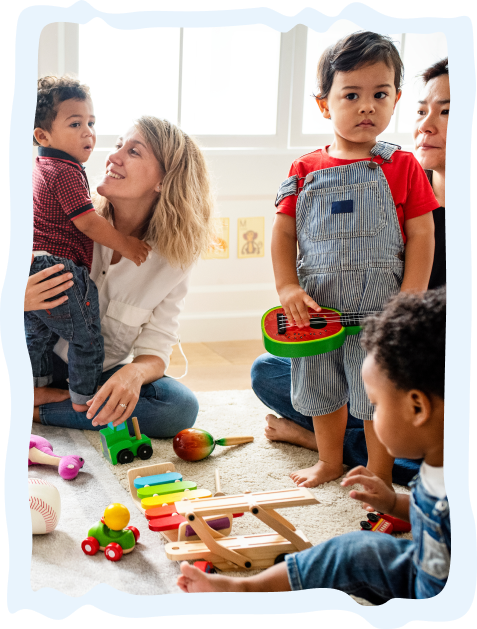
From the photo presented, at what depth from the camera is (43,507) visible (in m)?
0.90

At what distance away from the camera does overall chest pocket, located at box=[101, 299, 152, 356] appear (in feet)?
4.23

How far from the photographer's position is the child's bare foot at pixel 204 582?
0.77m

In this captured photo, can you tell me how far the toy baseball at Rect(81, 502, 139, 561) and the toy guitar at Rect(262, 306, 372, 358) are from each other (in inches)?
12.3

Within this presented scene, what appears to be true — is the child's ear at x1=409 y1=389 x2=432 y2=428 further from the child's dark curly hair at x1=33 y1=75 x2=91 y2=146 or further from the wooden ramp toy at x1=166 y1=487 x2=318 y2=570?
the child's dark curly hair at x1=33 y1=75 x2=91 y2=146

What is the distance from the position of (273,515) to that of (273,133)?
3.44 feet

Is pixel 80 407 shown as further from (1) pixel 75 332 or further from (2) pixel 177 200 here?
(2) pixel 177 200

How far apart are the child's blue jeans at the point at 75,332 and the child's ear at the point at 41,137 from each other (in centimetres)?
18

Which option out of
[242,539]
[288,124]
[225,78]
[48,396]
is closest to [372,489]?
[242,539]

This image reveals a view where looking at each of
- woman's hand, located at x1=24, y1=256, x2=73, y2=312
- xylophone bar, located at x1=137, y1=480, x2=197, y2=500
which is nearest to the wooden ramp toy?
xylophone bar, located at x1=137, y1=480, x2=197, y2=500

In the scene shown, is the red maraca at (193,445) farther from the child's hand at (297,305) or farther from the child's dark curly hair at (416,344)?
the child's dark curly hair at (416,344)

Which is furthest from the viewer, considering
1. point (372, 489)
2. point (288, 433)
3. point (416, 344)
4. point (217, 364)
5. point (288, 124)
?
point (217, 364)

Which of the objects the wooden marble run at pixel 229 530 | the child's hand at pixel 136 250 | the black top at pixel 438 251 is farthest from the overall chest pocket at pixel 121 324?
the black top at pixel 438 251

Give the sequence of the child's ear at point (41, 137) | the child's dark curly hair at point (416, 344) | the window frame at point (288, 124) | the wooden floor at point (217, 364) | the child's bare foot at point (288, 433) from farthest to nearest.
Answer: the wooden floor at point (217, 364)
the window frame at point (288, 124)
the child's bare foot at point (288, 433)
the child's ear at point (41, 137)
the child's dark curly hair at point (416, 344)

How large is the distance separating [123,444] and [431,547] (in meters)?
0.65
